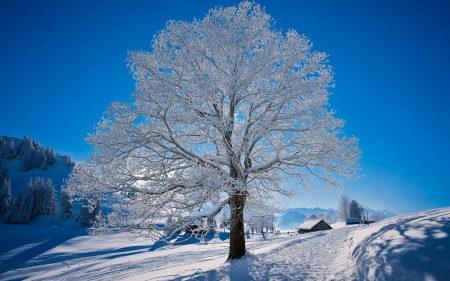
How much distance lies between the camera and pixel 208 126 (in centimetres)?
660

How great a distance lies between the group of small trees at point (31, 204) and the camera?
231ft

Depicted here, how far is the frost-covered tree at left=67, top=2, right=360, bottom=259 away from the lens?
682 centimetres

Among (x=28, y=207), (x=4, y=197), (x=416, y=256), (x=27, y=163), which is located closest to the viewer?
(x=416, y=256)

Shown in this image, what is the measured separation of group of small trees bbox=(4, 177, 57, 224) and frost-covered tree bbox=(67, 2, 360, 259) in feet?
299

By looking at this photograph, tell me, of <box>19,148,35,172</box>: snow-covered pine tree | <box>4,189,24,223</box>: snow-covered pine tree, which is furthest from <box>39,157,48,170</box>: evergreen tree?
<box>4,189,24,223</box>: snow-covered pine tree

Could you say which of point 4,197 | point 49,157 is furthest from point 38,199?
point 49,157

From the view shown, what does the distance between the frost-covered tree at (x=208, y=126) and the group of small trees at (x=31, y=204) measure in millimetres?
91002

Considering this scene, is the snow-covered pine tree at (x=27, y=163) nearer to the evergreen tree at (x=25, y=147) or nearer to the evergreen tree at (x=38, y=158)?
the evergreen tree at (x=38, y=158)

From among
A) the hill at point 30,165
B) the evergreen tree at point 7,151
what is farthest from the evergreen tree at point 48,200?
the evergreen tree at point 7,151

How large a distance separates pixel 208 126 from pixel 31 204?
3751 inches

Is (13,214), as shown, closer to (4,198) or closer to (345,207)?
(4,198)

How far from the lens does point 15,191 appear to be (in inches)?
3898

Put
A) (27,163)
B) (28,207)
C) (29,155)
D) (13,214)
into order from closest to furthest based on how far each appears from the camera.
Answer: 1. (13,214)
2. (28,207)
3. (27,163)
4. (29,155)

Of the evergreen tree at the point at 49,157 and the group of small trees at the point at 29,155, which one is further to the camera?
the evergreen tree at the point at 49,157
